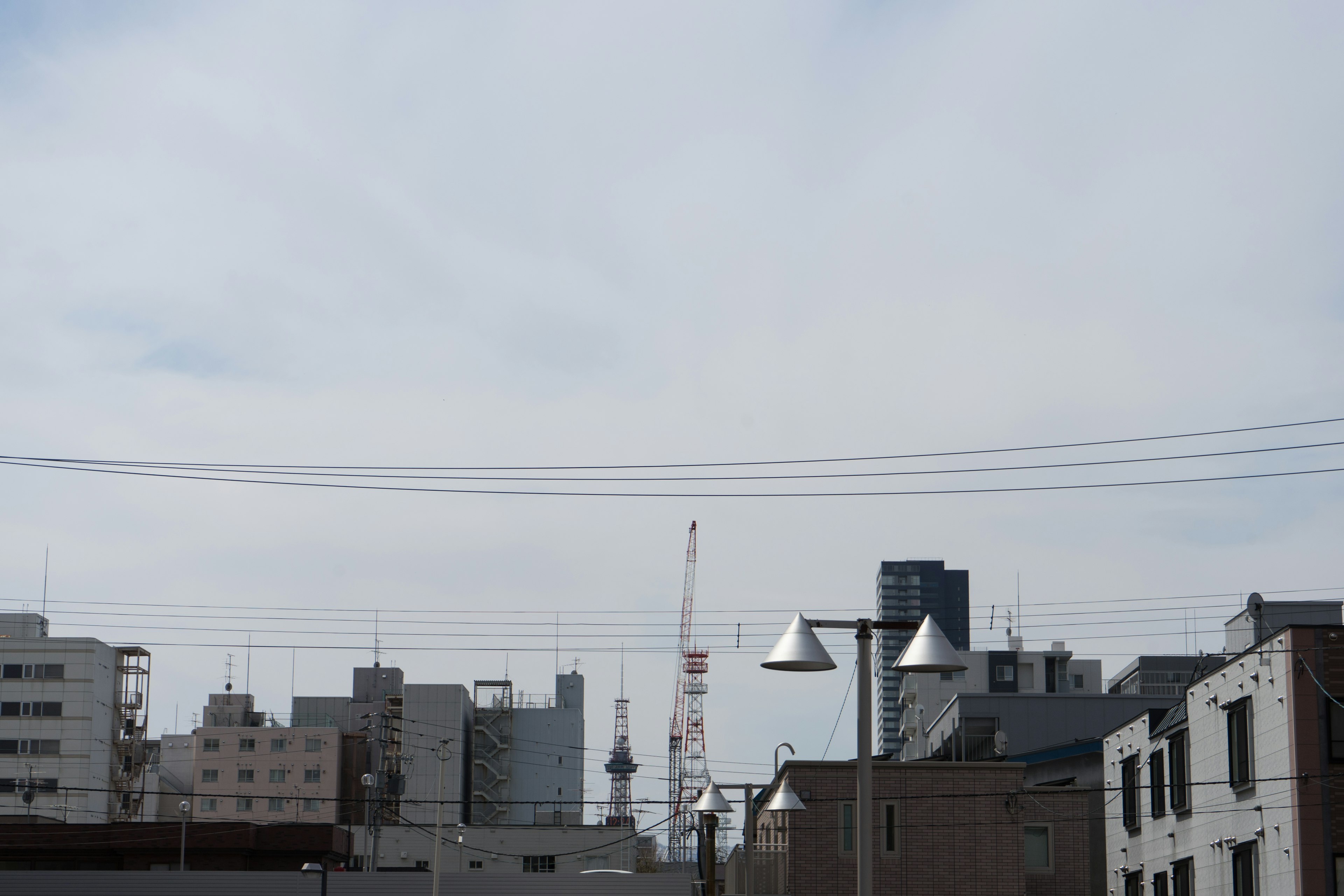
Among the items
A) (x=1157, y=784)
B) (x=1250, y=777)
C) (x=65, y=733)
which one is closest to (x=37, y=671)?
(x=65, y=733)

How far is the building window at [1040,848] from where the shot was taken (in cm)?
4591

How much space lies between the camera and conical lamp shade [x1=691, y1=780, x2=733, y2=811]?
3566cm

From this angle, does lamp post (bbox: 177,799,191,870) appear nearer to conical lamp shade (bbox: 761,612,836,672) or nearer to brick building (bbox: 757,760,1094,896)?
brick building (bbox: 757,760,1094,896)

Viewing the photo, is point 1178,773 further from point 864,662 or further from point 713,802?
point 864,662

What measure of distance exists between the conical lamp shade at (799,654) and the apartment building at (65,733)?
11573 cm

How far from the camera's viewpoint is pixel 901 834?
147ft

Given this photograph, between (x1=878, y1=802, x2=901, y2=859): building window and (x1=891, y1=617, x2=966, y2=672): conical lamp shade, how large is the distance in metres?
30.4

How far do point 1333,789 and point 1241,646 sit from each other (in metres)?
14.0

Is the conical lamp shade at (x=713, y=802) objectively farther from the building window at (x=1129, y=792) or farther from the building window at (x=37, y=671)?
the building window at (x=37, y=671)

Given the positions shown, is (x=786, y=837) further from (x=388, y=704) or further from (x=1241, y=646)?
(x=388, y=704)

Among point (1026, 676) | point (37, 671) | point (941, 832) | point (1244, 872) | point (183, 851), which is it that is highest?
point (1026, 676)

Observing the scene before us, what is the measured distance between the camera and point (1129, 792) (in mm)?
38969

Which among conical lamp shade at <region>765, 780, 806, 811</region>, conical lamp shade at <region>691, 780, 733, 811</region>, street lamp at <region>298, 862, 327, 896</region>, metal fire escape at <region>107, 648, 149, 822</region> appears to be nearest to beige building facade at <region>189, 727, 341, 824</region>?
metal fire escape at <region>107, 648, 149, 822</region>

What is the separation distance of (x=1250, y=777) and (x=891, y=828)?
17.1m
